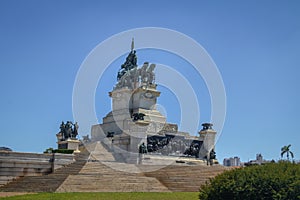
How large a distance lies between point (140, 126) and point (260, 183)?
1372 inches

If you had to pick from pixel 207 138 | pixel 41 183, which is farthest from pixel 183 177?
pixel 207 138

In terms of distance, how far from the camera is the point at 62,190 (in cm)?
2664

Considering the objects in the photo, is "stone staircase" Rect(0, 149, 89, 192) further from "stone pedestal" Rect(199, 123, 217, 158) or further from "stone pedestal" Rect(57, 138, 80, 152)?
"stone pedestal" Rect(199, 123, 217, 158)

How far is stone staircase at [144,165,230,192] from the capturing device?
106 ft

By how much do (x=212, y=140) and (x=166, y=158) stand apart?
9753mm

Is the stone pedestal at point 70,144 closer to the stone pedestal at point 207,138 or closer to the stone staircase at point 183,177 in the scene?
the stone pedestal at point 207,138

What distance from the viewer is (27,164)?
116 ft

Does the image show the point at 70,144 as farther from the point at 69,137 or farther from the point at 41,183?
the point at 41,183

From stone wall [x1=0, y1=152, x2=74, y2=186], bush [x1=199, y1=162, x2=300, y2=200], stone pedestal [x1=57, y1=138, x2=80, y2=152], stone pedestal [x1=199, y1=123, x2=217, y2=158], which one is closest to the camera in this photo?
bush [x1=199, y1=162, x2=300, y2=200]

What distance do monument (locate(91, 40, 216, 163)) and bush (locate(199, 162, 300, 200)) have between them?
3074 centimetres

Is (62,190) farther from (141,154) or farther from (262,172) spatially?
(141,154)

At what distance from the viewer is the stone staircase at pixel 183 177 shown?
32.2 meters

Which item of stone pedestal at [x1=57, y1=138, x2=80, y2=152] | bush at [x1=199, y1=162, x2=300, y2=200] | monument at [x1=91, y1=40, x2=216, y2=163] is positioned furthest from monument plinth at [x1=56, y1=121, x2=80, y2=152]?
bush at [x1=199, y1=162, x2=300, y2=200]

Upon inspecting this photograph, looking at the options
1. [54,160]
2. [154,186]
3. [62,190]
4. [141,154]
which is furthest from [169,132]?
[62,190]
